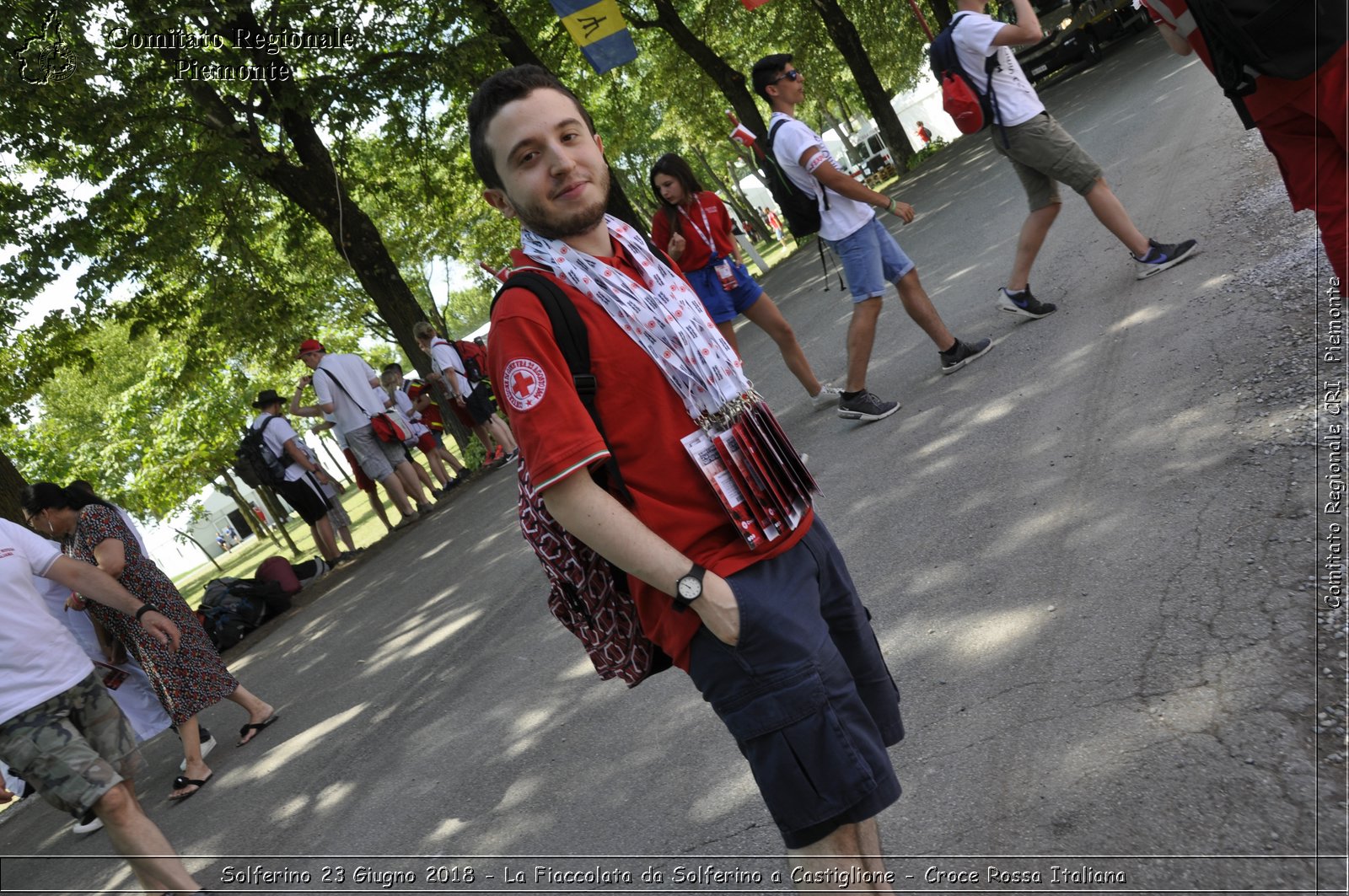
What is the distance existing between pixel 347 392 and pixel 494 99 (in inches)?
417

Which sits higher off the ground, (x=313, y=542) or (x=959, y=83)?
(x=959, y=83)

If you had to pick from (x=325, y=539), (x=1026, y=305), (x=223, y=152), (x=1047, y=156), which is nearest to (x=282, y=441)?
(x=325, y=539)

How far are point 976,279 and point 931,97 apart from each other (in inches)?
2088

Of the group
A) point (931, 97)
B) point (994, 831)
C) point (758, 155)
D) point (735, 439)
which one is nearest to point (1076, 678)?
point (994, 831)

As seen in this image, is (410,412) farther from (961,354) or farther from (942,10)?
(942,10)

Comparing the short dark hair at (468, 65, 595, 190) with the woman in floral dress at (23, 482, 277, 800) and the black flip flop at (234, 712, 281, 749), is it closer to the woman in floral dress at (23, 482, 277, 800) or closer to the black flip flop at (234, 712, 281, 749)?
the woman in floral dress at (23, 482, 277, 800)

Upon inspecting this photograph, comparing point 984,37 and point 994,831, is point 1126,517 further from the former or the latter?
point 984,37

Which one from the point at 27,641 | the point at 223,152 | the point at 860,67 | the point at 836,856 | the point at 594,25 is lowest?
the point at 836,856

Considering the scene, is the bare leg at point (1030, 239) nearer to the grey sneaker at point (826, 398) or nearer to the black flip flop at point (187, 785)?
the grey sneaker at point (826, 398)

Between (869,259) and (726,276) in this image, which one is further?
(726,276)

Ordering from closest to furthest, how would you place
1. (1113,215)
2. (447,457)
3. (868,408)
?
(1113,215)
(868,408)
(447,457)

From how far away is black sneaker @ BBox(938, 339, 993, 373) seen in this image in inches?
287

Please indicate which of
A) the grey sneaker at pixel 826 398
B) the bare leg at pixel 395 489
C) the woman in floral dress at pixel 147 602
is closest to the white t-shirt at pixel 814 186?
the grey sneaker at pixel 826 398

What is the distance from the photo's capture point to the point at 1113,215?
6809mm
